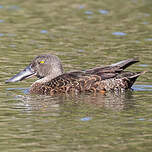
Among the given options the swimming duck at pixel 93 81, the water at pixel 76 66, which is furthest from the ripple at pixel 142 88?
the swimming duck at pixel 93 81

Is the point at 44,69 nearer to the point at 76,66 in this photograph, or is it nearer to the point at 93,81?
the point at 93,81

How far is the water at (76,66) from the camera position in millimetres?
7797

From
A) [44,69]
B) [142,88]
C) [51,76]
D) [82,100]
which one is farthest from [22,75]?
[142,88]

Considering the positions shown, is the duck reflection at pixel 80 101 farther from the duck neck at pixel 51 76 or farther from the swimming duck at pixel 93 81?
the duck neck at pixel 51 76

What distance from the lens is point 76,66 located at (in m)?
13.5

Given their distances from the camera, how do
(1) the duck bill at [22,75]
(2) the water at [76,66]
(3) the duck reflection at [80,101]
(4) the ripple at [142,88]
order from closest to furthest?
(2) the water at [76,66] → (3) the duck reflection at [80,101] → (4) the ripple at [142,88] → (1) the duck bill at [22,75]

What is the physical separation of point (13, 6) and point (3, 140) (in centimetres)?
1479

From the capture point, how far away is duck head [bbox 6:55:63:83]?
11.6 metres

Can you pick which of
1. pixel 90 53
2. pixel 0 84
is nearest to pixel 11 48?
pixel 90 53

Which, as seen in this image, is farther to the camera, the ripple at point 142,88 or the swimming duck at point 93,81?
the ripple at point 142,88

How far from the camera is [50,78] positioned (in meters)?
11.7

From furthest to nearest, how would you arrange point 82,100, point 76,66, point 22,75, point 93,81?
point 76,66
point 22,75
point 93,81
point 82,100

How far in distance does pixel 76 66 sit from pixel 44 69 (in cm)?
192

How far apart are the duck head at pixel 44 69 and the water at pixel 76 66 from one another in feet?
0.96
